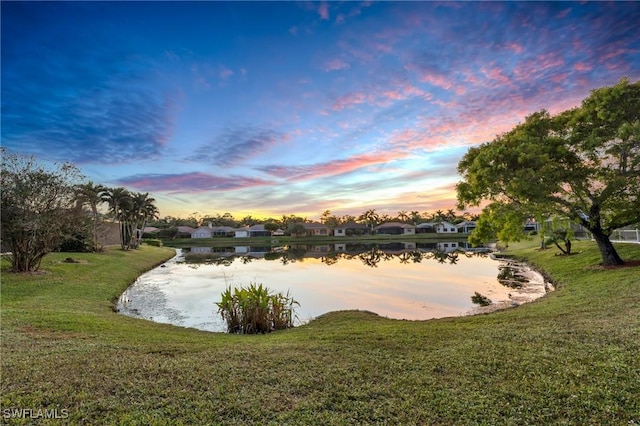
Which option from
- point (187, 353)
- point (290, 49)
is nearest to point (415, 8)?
point (290, 49)

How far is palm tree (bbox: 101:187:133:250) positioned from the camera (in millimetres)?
39938

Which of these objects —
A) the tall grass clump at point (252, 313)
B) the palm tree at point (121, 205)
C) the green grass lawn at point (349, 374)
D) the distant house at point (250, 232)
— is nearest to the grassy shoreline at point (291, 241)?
the distant house at point (250, 232)

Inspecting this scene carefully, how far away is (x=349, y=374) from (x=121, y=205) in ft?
145

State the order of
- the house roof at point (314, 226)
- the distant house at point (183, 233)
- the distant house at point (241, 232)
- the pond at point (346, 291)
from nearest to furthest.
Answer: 1. the pond at point (346, 291)
2. the distant house at point (183, 233)
3. the house roof at point (314, 226)
4. the distant house at point (241, 232)

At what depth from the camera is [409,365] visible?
5402mm

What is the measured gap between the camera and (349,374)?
16.6ft

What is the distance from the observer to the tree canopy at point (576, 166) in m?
14.6

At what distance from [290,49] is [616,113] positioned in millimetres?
14099

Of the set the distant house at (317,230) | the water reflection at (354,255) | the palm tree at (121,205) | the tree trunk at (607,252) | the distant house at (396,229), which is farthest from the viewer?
the distant house at (396,229)

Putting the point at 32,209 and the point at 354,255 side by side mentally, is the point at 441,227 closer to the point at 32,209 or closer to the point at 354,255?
the point at 354,255

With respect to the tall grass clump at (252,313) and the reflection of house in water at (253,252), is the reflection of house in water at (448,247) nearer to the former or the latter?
the reflection of house in water at (253,252)

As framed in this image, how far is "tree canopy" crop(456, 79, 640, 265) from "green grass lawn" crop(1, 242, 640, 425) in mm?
8248

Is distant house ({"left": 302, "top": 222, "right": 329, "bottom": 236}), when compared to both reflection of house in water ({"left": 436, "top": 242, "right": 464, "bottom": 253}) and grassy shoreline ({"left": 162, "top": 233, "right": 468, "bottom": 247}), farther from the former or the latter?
reflection of house in water ({"left": 436, "top": 242, "right": 464, "bottom": 253})

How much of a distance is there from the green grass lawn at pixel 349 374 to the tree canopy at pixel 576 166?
325 inches
